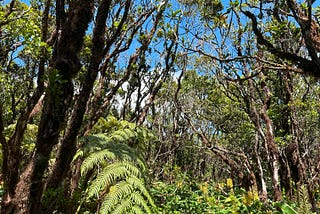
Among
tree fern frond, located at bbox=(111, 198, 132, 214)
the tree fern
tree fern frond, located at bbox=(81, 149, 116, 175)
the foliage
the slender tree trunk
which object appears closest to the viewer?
the slender tree trunk

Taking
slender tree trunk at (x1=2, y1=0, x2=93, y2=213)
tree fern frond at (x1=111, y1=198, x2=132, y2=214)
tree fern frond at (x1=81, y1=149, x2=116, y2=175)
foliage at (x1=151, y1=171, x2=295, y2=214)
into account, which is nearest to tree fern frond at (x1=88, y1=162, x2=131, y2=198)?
tree fern frond at (x1=81, y1=149, x2=116, y2=175)

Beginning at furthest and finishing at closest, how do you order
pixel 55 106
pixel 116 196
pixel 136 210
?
pixel 116 196, pixel 136 210, pixel 55 106

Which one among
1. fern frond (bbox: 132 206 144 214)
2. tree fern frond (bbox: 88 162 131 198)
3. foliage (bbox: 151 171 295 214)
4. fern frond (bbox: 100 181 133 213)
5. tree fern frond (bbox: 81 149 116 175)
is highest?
tree fern frond (bbox: 81 149 116 175)

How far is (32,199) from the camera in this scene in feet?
6.39

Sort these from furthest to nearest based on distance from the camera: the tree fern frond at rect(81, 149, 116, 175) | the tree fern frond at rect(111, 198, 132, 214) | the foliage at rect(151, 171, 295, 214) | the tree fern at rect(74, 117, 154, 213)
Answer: the foliage at rect(151, 171, 295, 214) → the tree fern frond at rect(81, 149, 116, 175) → the tree fern at rect(74, 117, 154, 213) → the tree fern frond at rect(111, 198, 132, 214)

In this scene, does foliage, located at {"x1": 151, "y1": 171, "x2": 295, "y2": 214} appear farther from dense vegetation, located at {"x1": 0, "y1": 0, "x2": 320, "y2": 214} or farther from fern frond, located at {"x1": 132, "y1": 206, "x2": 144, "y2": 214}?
fern frond, located at {"x1": 132, "y1": 206, "x2": 144, "y2": 214}

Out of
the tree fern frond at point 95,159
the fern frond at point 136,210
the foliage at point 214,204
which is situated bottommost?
the foliage at point 214,204

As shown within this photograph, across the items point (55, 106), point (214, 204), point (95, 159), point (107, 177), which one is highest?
point (55, 106)

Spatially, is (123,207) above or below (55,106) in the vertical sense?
below

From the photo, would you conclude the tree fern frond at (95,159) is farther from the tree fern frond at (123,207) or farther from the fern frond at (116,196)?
the tree fern frond at (123,207)

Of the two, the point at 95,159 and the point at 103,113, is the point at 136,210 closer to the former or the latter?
the point at 95,159

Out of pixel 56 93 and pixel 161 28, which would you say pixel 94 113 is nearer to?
pixel 56 93

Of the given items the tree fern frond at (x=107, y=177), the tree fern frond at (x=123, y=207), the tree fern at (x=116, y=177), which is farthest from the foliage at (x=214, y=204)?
the tree fern frond at (x=123, y=207)

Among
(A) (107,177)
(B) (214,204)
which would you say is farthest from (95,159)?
(B) (214,204)
